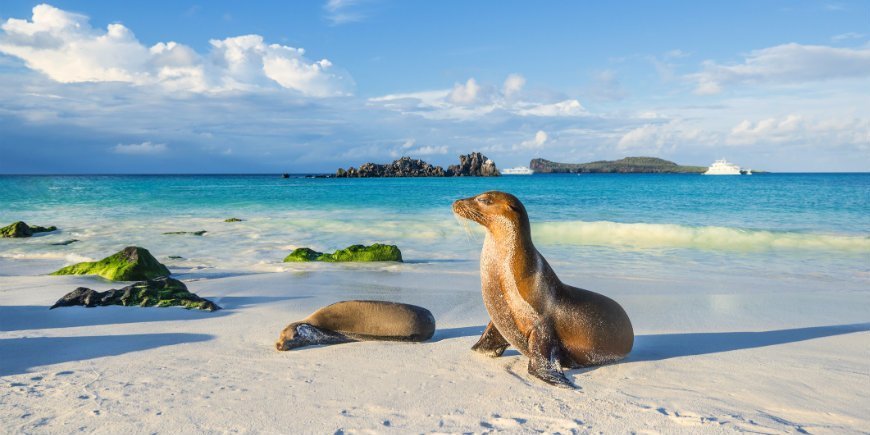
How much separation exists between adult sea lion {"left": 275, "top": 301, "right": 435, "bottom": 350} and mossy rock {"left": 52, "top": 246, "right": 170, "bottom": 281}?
5.10 metres

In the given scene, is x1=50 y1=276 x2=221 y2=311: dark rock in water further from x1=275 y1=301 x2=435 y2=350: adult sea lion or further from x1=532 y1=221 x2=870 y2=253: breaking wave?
x1=532 y1=221 x2=870 y2=253: breaking wave

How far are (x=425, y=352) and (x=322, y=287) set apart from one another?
158 inches

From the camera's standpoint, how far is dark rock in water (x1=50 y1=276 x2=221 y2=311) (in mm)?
7094

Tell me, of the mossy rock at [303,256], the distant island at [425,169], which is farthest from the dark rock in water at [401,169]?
the mossy rock at [303,256]

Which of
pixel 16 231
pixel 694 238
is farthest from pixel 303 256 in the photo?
pixel 694 238

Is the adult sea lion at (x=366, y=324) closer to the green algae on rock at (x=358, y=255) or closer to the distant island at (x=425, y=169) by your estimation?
the green algae on rock at (x=358, y=255)

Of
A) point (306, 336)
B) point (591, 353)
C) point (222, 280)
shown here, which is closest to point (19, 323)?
point (306, 336)

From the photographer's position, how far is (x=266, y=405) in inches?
159

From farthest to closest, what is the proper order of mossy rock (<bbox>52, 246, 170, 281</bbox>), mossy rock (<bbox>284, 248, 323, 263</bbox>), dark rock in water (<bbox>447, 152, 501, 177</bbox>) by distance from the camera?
dark rock in water (<bbox>447, 152, 501, 177</bbox>) → mossy rock (<bbox>284, 248, 323, 263</bbox>) → mossy rock (<bbox>52, 246, 170, 281</bbox>)

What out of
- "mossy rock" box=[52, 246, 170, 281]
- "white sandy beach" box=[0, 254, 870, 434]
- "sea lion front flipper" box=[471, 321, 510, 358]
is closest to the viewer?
"white sandy beach" box=[0, 254, 870, 434]

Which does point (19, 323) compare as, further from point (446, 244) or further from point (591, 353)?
point (446, 244)

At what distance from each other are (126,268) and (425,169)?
127m

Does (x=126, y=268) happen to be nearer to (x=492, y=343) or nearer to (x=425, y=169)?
(x=492, y=343)

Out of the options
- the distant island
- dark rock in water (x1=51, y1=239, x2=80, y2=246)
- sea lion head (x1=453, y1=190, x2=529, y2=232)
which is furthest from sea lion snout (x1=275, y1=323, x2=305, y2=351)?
the distant island
